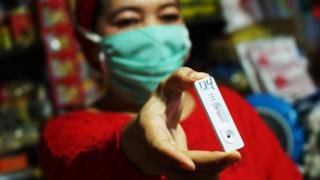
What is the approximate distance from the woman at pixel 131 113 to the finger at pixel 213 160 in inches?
4.0

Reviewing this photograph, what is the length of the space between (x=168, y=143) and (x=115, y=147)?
14 cm

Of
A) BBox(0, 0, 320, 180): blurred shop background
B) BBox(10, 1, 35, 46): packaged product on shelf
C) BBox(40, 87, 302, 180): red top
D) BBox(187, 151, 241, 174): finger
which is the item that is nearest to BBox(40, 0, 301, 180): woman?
BBox(40, 87, 302, 180): red top

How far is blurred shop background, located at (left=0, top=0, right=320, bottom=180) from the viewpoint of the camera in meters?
1.78

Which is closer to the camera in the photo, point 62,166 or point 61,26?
point 62,166

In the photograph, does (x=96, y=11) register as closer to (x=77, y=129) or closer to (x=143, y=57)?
(x=143, y=57)

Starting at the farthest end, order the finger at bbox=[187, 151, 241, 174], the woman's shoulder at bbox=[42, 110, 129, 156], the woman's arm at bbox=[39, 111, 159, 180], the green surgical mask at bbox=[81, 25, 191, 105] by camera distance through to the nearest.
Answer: the green surgical mask at bbox=[81, 25, 191, 105] → the woman's shoulder at bbox=[42, 110, 129, 156] → the woman's arm at bbox=[39, 111, 159, 180] → the finger at bbox=[187, 151, 241, 174]

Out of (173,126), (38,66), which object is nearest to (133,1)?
(173,126)

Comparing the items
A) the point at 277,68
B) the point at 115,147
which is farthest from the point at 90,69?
the point at 115,147

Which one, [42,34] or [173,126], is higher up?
[173,126]

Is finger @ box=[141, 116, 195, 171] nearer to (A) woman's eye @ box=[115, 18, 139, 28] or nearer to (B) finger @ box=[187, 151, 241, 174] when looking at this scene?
(B) finger @ box=[187, 151, 241, 174]

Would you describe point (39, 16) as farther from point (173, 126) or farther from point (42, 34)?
point (173, 126)

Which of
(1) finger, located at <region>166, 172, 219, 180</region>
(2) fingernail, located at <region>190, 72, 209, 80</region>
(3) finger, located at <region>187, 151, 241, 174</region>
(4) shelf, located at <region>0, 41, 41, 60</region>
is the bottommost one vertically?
(4) shelf, located at <region>0, 41, 41, 60</region>

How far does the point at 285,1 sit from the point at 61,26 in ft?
2.66

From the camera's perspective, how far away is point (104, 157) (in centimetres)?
72
